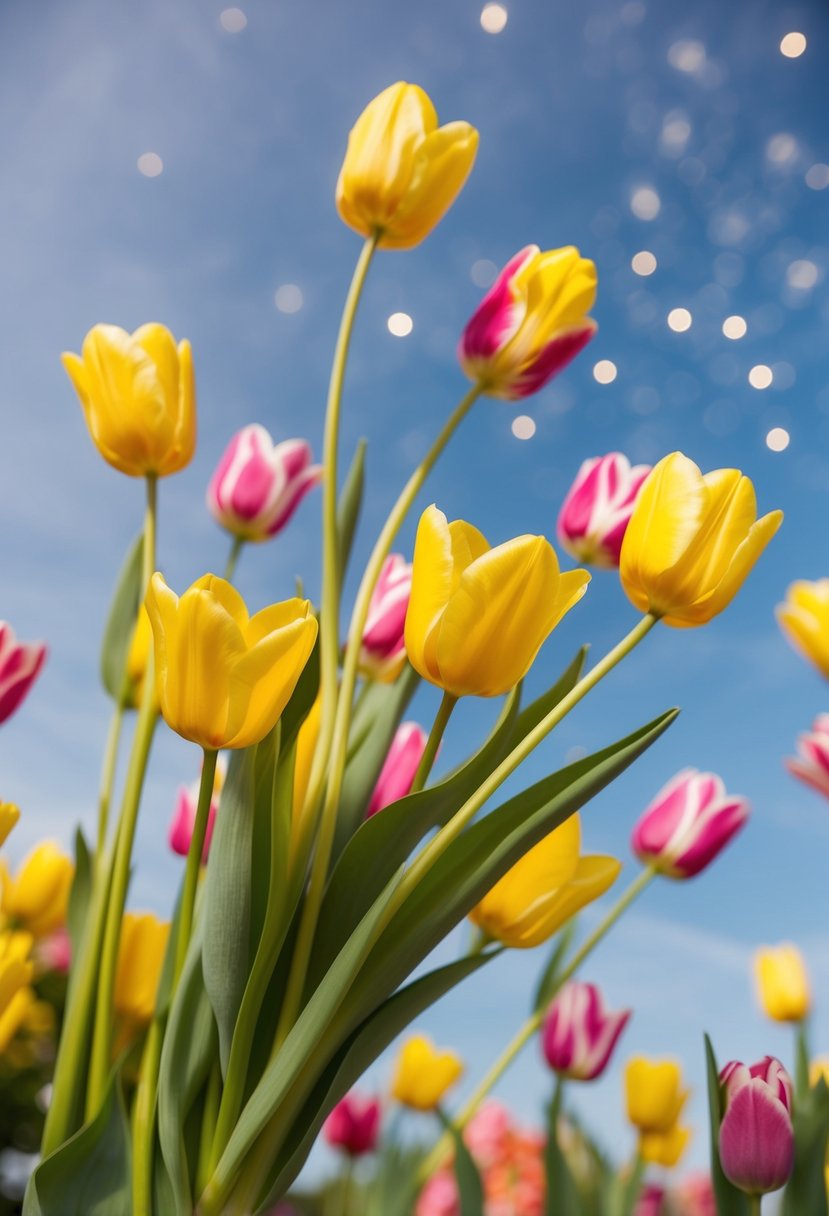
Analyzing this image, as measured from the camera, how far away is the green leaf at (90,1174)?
0.38m

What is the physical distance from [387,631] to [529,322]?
0.17 metres

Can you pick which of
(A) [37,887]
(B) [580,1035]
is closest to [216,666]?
(A) [37,887]

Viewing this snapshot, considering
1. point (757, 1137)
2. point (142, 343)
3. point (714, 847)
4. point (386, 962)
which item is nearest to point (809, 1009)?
point (714, 847)

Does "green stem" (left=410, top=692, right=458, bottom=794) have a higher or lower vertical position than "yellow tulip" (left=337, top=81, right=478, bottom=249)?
lower

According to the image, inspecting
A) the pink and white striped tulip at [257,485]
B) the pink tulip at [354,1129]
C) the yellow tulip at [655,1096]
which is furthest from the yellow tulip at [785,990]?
the pink and white striped tulip at [257,485]

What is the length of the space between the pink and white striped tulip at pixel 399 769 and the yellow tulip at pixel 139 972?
129 millimetres

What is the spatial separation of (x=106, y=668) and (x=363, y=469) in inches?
7.3

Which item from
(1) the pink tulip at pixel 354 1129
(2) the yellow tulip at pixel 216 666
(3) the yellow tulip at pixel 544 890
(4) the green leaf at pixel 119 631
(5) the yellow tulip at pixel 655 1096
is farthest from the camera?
(1) the pink tulip at pixel 354 1129

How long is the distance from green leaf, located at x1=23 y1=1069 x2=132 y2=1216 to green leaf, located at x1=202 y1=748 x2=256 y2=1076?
62 millimetres

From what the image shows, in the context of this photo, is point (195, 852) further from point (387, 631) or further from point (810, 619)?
point (810, 619)

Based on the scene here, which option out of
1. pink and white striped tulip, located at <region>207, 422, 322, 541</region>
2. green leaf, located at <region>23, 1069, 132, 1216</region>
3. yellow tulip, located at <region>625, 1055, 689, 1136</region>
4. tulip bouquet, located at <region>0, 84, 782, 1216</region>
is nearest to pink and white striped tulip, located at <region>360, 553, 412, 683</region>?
tulip bouquet, located at <region>0, 84, 782, 1216</region>

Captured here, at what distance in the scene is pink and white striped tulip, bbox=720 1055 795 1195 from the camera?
384 mm

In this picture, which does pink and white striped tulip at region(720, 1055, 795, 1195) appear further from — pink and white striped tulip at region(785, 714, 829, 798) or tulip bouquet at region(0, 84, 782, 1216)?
pink and white striped tulip at region(785, 714, 829, 798)

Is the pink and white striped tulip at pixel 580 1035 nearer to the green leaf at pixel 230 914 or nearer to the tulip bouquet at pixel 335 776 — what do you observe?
the tulip bouquet at pixel 335 776
